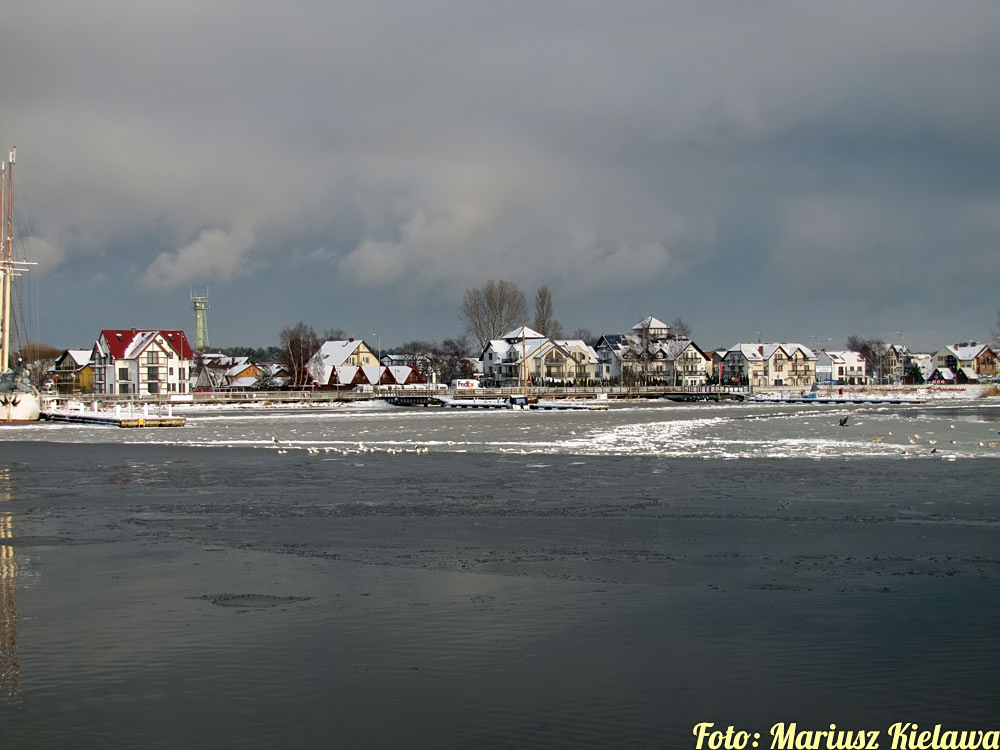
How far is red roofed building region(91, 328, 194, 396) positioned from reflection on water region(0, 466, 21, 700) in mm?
114247

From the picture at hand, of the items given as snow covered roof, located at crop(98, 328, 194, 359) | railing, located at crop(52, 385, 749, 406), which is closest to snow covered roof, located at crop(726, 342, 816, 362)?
railing, located at crop(52, 385, 749, 406)

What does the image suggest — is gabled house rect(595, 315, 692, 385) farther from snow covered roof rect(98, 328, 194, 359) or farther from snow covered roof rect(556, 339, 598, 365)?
snow covered roof rect(98, 328, 194, 359)

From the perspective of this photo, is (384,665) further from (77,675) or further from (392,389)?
(392,389)

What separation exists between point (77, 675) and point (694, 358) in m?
168

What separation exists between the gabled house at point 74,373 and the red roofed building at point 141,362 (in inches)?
261

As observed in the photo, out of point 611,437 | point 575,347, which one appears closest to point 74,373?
point 575,347

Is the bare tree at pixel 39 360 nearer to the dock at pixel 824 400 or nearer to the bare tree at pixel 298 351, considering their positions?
the bare tree at pixel 298 351

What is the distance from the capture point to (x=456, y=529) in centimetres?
1788

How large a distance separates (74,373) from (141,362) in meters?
19.6

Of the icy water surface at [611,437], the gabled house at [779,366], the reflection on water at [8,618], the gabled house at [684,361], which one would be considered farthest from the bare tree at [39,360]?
the gabled house at [779,366]

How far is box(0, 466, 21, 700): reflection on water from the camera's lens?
927cm

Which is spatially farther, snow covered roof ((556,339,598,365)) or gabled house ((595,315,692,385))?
snow covered roof ((556,339,598,365))

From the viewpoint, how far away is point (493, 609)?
1189 centimetres

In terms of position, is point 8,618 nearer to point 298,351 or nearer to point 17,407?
point 17,407
